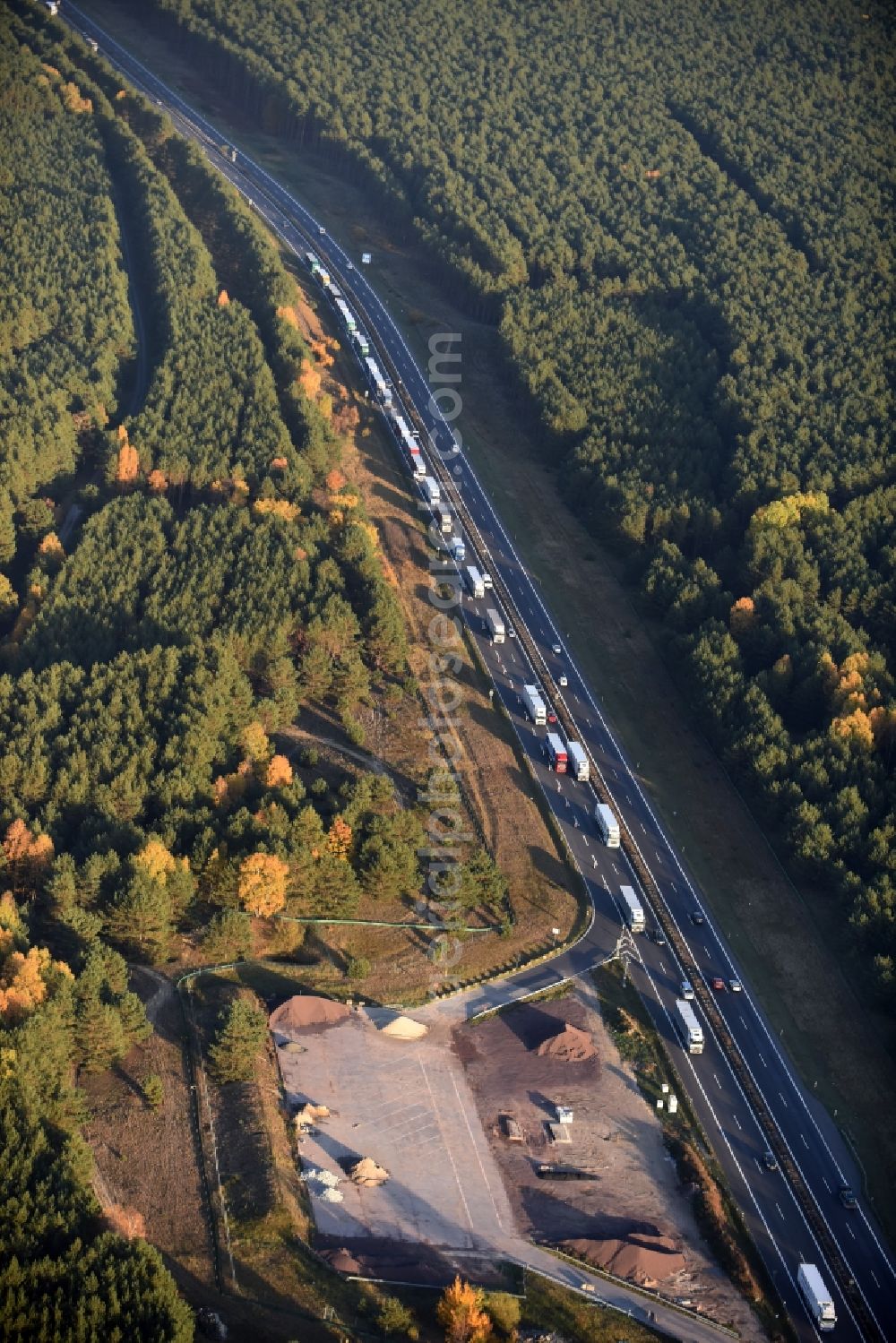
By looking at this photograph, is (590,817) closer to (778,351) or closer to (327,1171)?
(327,1171)

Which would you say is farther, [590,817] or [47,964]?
[590,817]

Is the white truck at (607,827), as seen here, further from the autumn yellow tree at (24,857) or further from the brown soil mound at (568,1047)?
the autumn yellow tree at (24,857)

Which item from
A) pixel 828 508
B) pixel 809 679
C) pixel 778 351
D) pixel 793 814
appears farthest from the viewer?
pixel 778 351

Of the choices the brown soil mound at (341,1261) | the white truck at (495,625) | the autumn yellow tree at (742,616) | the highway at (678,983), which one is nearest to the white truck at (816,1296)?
the highway at (678,983)

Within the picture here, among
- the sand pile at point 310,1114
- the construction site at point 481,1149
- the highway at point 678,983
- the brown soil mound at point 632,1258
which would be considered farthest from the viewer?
the sand pile at point 310,1114

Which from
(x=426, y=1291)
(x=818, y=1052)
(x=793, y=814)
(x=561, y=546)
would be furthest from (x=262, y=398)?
(x=426, y=1291)

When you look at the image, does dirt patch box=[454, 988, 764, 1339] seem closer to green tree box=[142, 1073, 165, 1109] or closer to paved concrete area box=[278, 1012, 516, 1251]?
paved concrete area box=[278, 1012, 516, 1251]

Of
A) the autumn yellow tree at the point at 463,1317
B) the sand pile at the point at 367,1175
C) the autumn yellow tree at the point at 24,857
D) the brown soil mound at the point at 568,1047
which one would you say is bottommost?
the autumn yellow tree at the point at 24,857
